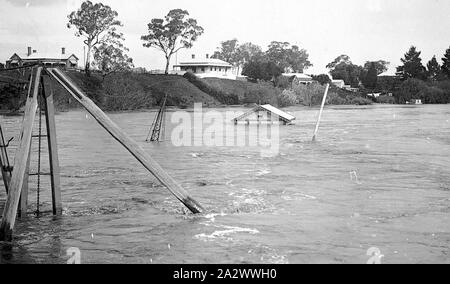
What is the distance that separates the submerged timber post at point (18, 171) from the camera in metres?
9.66

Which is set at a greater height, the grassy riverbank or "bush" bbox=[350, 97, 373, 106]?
the grassy riverbank

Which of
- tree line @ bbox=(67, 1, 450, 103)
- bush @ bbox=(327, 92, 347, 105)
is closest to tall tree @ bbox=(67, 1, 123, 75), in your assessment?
tree line @ bbox=(67, 1, 450, 103)

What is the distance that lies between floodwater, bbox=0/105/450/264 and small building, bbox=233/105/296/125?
63.5 ft

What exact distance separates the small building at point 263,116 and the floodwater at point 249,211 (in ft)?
63.5

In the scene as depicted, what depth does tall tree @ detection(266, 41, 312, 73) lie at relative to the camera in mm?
135325

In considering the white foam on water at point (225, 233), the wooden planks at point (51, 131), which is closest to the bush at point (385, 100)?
the white foam on water at point (225, 233)

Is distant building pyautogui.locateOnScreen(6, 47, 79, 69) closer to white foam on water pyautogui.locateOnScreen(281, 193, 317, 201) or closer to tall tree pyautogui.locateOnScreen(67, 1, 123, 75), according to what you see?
tall tree pyautogui.locateOnScreen(67, 1, 123, 75)

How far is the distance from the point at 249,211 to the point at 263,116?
34.1 meters

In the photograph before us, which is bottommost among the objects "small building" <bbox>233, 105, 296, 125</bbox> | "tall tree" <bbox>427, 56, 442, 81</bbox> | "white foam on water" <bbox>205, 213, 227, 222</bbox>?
"white foam on water" <bbox>205, 213, 227, 222</bbox>

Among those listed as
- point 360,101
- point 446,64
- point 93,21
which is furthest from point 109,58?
point 446,64

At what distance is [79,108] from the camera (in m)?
65.4

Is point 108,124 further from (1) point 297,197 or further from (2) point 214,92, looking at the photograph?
(2) point 214,92

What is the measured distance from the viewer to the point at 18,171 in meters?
9.70
